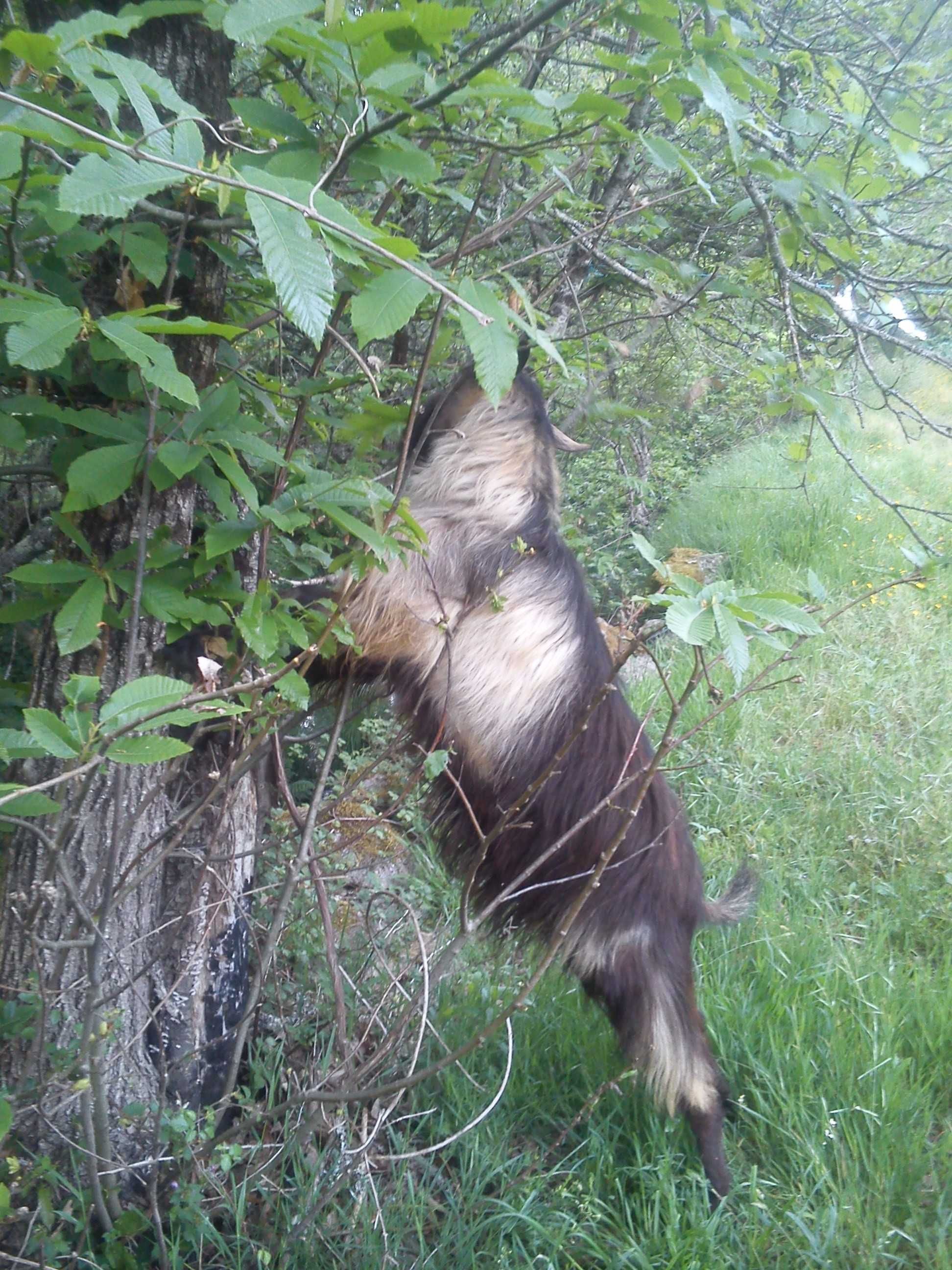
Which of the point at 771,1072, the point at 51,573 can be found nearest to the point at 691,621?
the point at 51,573

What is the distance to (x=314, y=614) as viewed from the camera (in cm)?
189

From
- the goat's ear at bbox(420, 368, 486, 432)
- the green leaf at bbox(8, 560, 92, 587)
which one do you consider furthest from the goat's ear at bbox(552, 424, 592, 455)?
the green leaf at bbox(8, 560, 92, 587)

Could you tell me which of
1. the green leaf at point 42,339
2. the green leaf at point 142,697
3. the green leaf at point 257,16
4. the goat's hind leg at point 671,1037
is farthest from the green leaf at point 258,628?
the goat's hind leg at point 671,1037

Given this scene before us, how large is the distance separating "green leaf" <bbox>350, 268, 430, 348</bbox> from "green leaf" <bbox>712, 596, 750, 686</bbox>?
0.70 metres

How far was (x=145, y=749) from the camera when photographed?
110 cm

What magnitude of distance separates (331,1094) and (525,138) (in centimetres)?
296

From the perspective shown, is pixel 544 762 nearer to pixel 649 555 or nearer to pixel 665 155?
pixel 649 555

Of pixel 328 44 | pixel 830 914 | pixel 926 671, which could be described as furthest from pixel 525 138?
pixel 926 671

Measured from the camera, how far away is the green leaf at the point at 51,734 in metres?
1.11

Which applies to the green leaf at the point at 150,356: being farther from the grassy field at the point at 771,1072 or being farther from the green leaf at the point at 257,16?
the grassy field at the point at 771,1072

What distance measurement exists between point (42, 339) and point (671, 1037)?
8.15ft

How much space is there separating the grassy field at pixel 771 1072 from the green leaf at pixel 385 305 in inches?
71.4

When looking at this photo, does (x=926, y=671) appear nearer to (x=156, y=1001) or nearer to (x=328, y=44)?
(x=156, y=1001)

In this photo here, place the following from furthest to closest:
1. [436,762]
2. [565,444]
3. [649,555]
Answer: [565,444], [436,762], [649,555]
